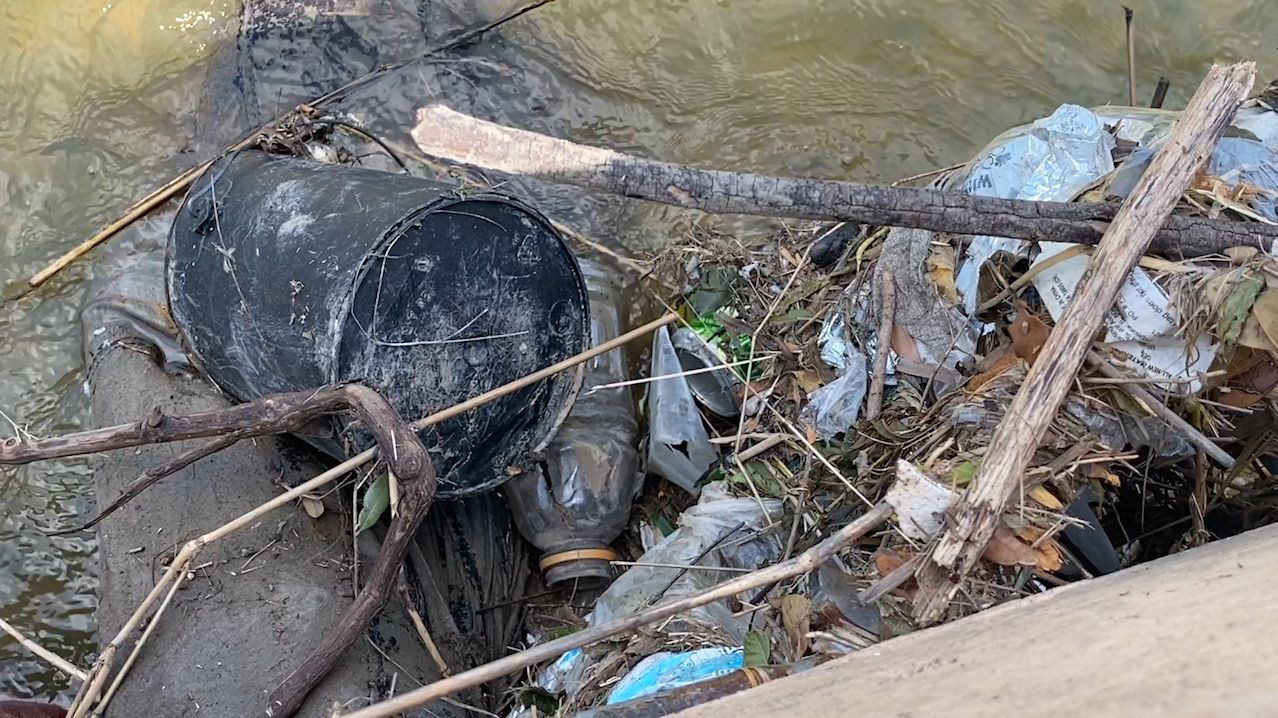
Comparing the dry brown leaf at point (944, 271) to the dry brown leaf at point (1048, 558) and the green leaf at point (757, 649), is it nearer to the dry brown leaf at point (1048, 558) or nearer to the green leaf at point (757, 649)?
the dry brown leaf at point (1048, 558)

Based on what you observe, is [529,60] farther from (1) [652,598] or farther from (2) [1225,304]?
(2) [1225,304]

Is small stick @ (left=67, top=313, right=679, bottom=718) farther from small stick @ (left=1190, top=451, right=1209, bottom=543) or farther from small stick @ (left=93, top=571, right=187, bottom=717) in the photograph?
small stick @ (left=1190, top=451, right=1209, bottom=543)

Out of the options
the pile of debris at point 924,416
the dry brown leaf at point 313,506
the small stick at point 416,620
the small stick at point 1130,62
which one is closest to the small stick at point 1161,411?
the pile of debris at point 924,416

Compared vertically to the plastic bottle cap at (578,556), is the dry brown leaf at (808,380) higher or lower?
higher

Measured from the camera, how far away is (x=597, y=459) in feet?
7.47

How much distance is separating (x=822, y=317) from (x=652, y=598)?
80 cm

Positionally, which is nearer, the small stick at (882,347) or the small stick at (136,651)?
the small stick at (136,651)

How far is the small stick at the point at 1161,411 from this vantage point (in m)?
1.49

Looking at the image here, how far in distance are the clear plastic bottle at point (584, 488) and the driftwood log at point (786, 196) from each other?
932mm

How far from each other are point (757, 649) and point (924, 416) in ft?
2.00

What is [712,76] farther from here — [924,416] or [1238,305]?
[1238,305]

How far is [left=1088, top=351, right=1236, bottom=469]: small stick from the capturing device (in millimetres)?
1488

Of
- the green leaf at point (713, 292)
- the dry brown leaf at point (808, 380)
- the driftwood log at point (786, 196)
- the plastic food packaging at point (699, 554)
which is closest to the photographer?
the driftwood log at point (786, 196)

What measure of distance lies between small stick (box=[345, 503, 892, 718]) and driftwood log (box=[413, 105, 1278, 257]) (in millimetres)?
509
